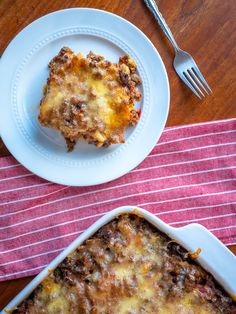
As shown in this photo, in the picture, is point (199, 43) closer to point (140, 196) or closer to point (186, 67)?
point (186, 67)

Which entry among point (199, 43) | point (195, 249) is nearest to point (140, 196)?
point (195, 249)

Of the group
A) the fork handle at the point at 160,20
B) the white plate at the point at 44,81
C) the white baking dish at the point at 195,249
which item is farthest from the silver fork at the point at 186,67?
the white baking dish at the point at 195,249

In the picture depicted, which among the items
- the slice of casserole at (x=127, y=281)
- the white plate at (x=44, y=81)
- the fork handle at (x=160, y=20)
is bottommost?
the slice of casserole at (x=127, y=281)

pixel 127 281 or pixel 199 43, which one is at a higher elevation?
pixel 199 43

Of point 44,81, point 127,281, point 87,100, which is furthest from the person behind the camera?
point 44,81

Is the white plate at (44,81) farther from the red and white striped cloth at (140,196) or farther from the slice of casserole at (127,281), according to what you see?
the slice of casserole at (127,281)

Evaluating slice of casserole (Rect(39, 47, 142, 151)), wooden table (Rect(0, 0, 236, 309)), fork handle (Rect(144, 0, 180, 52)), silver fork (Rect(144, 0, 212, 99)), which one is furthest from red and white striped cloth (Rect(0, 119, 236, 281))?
fork handle (Rect(144, 0, 180, 52))
